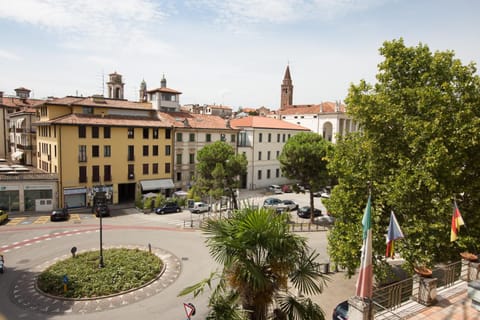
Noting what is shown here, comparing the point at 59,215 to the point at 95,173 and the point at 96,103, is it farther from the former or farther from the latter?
the point at 96,103

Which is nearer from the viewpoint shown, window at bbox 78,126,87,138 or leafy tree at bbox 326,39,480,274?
leafy tree at bbox 326,39,480,274

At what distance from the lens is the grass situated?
56.7 ft

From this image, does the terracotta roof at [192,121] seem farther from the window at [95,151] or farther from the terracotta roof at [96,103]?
the window at [95,151]

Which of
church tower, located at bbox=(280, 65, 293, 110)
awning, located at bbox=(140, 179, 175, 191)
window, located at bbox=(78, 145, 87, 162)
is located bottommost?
awning, located at bbox=(140, 179, 175, 191)

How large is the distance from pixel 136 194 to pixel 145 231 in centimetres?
1183

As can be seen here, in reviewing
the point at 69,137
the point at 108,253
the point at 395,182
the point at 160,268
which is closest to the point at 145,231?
the point at 108,253

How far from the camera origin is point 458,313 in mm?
10516

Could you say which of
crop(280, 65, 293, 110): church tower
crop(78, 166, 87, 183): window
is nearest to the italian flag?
crop(78, 166, 87, 183): window

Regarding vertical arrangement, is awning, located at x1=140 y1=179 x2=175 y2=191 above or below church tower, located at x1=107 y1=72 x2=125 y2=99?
below

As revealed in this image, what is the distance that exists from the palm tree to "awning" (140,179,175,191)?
33.6 meters

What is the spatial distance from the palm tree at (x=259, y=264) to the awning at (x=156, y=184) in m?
33.6

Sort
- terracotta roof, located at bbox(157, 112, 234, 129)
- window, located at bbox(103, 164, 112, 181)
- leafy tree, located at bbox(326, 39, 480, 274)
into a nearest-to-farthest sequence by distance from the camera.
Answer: leafy tree, located at bbox(326, 39, 480, 274), window, located at bbox(103, 164, 112, 181), terracotta roof, located at bbox(157, 112, 234, 129)

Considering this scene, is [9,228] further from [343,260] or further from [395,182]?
[395,182]

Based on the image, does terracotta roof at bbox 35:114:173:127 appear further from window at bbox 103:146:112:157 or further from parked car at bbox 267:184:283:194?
parked car at bbox 267:184:283:194
